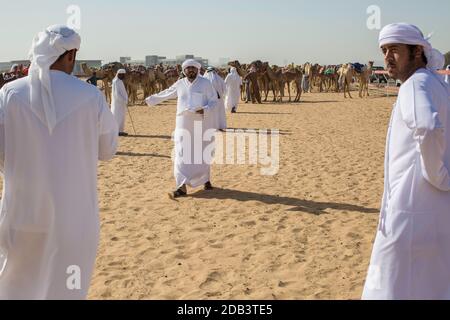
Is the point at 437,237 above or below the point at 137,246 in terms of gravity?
above

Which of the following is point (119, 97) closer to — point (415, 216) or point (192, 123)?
point (192, 123)

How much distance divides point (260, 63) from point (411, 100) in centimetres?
2276

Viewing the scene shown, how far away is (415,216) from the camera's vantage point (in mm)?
2637

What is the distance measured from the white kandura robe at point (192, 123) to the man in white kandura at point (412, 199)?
4.42 meters

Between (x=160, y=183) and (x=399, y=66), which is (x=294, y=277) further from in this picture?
(x=160, y=183)

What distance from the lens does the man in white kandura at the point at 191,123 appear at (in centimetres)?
704

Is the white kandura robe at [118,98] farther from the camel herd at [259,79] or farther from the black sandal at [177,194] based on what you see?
the camel herd at [259,79]

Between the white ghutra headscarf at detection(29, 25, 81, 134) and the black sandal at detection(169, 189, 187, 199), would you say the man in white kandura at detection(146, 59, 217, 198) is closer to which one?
the black sandal at detection(169, 189, 187, 199)

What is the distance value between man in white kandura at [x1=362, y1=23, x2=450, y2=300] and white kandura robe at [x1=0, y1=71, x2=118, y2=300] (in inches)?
59.1

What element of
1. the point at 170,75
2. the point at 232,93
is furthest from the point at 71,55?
the point at 170,75

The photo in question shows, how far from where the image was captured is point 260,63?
980 inches

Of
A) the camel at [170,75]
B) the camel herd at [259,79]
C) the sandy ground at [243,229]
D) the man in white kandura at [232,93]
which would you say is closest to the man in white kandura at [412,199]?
the sandy ground at [243,229]

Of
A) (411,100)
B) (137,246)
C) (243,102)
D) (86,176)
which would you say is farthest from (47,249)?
(243,102)
